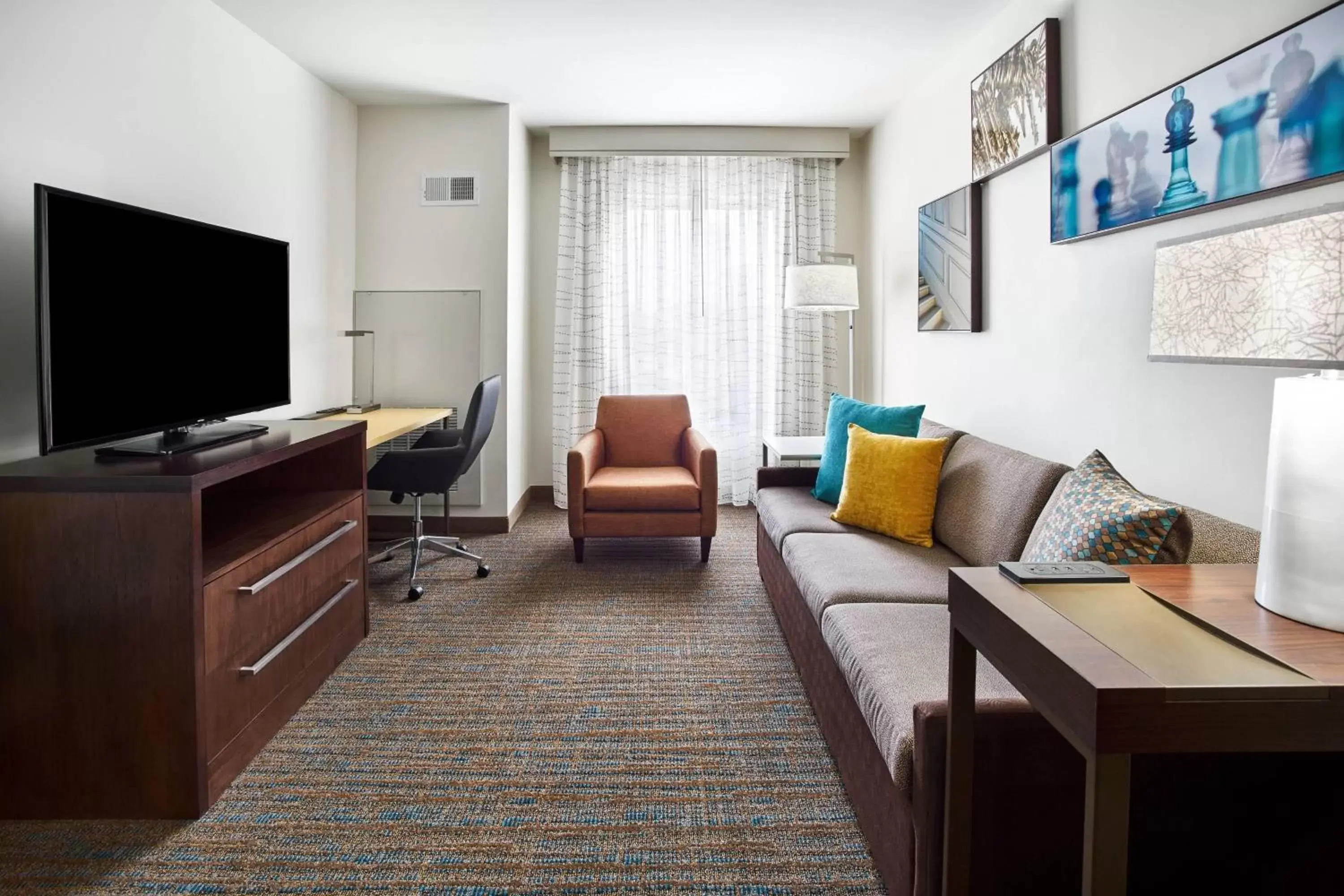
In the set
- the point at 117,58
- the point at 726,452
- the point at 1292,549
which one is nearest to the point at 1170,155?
the point at 1292,549

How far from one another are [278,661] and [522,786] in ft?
2.75

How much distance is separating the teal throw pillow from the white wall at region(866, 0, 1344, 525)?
0.42 meters

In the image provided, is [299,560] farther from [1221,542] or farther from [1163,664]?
[1221,542]

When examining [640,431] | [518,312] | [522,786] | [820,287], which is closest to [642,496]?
[640,431]

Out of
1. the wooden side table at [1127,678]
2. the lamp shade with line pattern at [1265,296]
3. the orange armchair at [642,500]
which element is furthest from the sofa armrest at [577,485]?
the lamp shade with line pattern at [1265,296]

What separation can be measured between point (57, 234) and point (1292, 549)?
2.52 m

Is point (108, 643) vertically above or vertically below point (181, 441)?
below

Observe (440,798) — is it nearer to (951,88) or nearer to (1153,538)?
(1153,538)

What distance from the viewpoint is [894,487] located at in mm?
2900

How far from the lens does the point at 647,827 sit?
186 cm

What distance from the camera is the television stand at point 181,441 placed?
212 centimetres

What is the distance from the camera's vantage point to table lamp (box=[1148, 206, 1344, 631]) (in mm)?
940

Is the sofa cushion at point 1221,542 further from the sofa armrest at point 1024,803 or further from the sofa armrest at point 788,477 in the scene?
the sofa armrest at point 788,477

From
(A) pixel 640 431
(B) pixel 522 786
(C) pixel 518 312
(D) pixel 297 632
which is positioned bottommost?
(B) pixel 522 786
